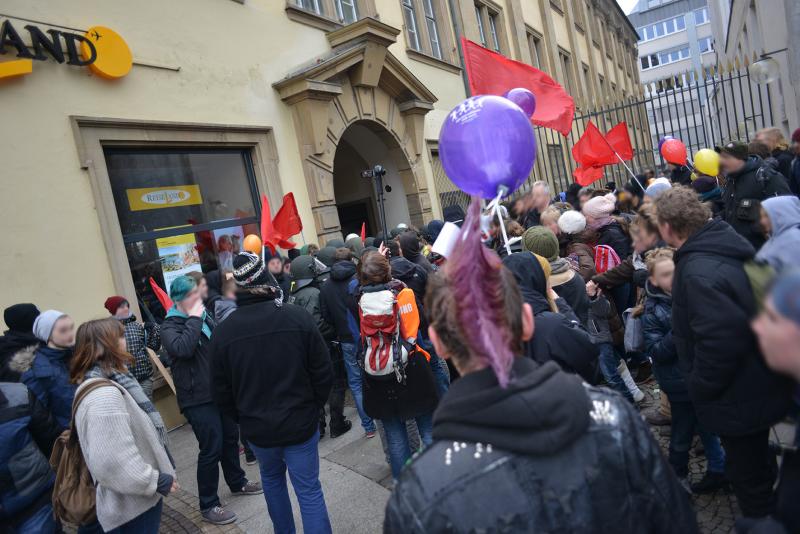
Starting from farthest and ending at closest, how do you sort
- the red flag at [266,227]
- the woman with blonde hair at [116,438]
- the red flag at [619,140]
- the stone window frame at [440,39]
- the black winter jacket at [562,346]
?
the stone window frame at [440,39] → the red flag at [619,140] → the red flag at [266,227] → the woman with blonde hair at [116,438] → the black winter jacket at [562,346]

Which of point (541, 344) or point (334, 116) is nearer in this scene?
point (541, 344)

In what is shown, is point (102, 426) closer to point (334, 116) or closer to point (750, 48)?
point (334, 116)

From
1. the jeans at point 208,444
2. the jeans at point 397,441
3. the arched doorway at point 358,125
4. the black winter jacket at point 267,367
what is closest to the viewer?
the black winter jacket at point 267,367

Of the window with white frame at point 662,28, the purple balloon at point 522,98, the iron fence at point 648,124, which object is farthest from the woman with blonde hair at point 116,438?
the window with white frame at point 662,28

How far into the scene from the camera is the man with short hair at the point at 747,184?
4.49 meters

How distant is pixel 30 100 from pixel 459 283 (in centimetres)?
585

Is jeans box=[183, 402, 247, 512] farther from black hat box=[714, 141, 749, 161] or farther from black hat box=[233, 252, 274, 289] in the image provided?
black hat box=[714, 141, 749, 161]

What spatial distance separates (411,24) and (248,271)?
11.1 m

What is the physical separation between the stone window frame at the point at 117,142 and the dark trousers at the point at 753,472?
580 centimetres

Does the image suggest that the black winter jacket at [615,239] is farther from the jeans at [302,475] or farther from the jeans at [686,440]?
the jeans at [302,475]

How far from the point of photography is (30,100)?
17.5 ft

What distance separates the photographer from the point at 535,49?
19641 mm

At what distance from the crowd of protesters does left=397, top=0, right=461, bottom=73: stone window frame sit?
8.48 metres

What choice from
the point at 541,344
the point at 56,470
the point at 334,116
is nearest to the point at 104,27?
the point at 334,116
